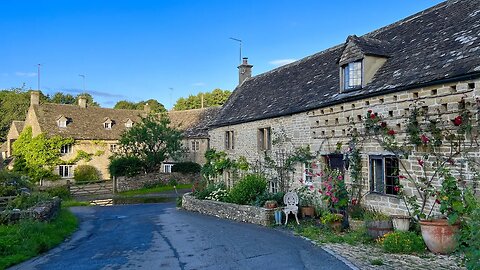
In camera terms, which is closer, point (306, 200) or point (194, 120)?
point (306, 200)

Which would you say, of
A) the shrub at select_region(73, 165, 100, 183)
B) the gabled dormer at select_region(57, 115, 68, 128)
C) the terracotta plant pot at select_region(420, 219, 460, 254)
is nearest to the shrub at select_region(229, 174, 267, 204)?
the terracotta plant pot at select_region(420, 219, 460, 254)

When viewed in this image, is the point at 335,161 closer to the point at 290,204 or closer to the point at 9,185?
the point at 290,204

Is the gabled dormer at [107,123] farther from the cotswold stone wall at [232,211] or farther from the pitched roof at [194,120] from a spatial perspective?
the cotswold stone wall at [232,211]

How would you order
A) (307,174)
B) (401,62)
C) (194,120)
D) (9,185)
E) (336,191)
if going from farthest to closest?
(194,120) < (9,185) < (307,174) < (336,191) < (401,62)

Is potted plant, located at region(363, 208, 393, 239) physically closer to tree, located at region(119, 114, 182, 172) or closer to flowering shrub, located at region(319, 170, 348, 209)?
flowering shrub, located at region(319, 170, 348, 209)

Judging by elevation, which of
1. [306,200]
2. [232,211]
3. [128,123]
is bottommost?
[232,211]

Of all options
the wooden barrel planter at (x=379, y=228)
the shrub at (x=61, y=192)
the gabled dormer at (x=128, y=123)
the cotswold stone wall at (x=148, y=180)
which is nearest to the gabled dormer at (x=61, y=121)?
the gabled dormer at (x=128, y=123)

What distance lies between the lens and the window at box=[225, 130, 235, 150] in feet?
80.4

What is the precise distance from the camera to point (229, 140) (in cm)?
2497

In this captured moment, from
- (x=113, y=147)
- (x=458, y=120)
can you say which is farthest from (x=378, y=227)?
(x=113, y=147)

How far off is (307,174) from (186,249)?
7.57 m

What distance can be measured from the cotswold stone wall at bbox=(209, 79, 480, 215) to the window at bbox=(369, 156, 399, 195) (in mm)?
175

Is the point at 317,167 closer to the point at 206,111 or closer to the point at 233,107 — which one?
the point at 233,107

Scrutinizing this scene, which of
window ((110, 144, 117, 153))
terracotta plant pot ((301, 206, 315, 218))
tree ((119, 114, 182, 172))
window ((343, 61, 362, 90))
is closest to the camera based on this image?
window ((343, 61, 362, 90))
